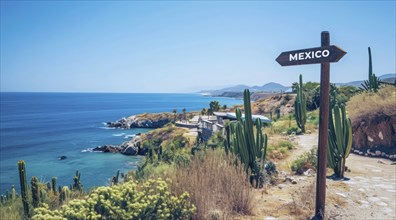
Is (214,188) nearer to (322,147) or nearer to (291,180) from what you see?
(322,147)

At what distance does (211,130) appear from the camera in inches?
987

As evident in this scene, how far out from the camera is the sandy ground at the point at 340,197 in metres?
4.98

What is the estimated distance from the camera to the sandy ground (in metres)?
4.98

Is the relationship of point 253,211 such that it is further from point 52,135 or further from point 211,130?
point 52,135

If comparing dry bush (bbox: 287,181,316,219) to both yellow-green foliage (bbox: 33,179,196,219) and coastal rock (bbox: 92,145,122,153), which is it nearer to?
yellow-green foliage (bbox: 33,179,196,219)

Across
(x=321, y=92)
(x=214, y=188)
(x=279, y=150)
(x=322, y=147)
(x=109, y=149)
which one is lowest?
(x=109, y=149)

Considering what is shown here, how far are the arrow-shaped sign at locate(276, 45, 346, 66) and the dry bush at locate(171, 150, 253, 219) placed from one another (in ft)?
6.56

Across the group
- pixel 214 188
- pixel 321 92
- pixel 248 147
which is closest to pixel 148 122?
pixel 248 147

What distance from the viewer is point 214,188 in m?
4.64

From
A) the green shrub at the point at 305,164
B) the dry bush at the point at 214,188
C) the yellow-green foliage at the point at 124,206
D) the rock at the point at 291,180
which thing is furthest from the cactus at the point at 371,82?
the yellow-green foliage at the point at 124,206

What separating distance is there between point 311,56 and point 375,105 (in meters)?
8.24

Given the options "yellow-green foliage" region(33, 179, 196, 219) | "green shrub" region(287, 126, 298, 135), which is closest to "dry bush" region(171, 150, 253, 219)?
"yellow-green foliage" region(33, 179, 196, 219)

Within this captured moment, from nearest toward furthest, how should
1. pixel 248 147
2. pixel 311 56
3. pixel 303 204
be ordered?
pixel 311 56
pixel 303 204
pixel 248 147

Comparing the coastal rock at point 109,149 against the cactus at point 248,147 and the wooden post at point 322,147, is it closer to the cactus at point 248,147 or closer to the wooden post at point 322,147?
the cactus at point 248,147
